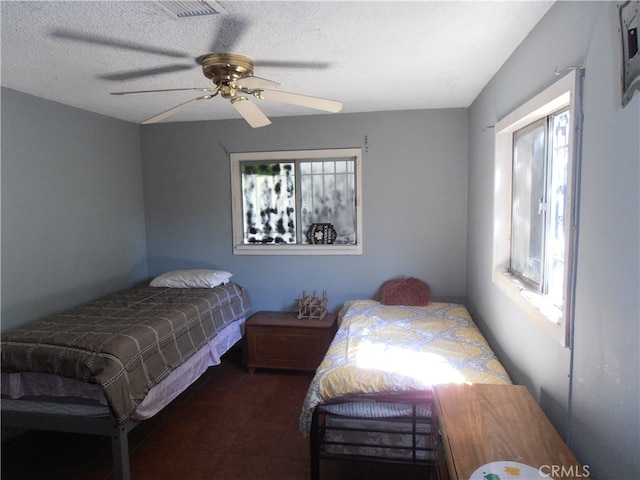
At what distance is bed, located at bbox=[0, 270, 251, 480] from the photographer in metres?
2.06

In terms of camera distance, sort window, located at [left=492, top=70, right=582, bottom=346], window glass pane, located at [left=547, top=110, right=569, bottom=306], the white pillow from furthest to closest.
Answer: the white pillow
window glass pane, located at [left=547, top=110, right=569, bottom=306]
window, located at [left=492, top=70, right=582, bottom=346]

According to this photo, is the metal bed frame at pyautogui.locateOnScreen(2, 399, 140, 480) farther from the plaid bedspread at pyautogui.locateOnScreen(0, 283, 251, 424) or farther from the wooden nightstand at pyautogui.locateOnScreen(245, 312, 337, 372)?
the wooden nightstand at pyautogui.locateOnScreen(245, 312, 337, 372)

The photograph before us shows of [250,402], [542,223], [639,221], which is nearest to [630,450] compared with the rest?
[639,221]

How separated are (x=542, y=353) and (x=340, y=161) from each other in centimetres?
248

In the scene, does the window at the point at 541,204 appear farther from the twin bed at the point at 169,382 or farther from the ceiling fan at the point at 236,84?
the ceiling fan at the point at 236,84

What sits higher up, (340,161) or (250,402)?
(340,161)

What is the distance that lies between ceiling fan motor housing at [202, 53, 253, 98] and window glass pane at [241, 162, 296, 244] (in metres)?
1.72

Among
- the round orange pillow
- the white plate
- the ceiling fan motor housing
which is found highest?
the ceiling fan motor housing

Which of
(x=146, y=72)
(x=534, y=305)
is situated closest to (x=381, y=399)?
(x=534, y=305)

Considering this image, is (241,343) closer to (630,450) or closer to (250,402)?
(250,402)

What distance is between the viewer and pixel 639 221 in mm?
1066

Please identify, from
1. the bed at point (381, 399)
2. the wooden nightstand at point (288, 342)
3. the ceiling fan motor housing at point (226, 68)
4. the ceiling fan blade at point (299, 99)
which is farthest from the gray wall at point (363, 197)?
the ceiling fan motor housing at point (226, 68)

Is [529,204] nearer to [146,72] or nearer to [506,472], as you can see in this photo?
[506,472]
